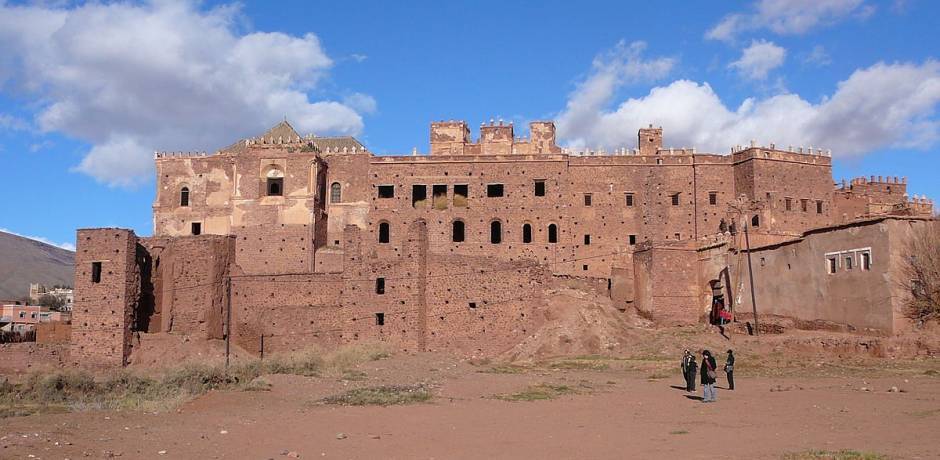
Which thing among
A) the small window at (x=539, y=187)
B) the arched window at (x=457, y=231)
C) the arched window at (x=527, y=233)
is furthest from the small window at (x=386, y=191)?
the small window at (x=539, y=187)

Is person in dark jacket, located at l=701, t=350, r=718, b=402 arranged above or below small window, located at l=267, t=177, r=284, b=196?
below

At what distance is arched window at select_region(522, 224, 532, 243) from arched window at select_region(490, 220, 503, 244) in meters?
1.16

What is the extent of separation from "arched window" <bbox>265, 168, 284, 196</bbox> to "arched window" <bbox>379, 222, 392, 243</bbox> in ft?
18.2

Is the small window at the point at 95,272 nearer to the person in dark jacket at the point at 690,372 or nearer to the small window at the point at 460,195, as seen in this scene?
the small window at the point at 460,195

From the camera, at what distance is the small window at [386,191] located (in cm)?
4859

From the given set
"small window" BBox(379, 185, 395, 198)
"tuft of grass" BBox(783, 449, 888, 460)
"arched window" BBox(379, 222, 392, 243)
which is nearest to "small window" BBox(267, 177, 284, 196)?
"small window" BBox(379, 185, 395, 198)

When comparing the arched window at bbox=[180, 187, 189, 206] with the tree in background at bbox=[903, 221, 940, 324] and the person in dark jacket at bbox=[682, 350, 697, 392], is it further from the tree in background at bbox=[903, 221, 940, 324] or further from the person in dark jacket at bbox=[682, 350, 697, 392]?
the tree in background at bbox=[903, 221, 940, 324]

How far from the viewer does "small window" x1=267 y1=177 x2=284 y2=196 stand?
158 ft

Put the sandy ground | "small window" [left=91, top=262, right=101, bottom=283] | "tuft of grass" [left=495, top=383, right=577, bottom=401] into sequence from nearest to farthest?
1. the sandy ground
2. "tuft of grass" [left=495, top=383, right=577, bottom=401]
3. "small window" [left=91, top=262, right=101, bottom=283]

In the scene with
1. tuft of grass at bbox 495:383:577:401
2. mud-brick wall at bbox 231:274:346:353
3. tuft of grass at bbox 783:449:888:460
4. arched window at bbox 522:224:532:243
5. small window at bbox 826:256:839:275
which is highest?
arched window at bbox 522:224:532:243

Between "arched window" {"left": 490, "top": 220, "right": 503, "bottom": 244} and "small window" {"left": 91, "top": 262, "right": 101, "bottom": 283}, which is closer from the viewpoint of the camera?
"small window" {"left": 91, "top": 262, "right": 101, "bottom": 283}

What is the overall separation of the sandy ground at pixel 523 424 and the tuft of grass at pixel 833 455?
0.31 metres

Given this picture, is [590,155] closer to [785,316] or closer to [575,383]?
[785,316]

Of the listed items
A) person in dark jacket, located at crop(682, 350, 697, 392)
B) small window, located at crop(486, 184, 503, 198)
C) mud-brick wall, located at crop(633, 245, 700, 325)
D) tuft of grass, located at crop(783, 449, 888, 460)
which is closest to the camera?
tuft of grass, located at crop(783, 449, 888, 460)
